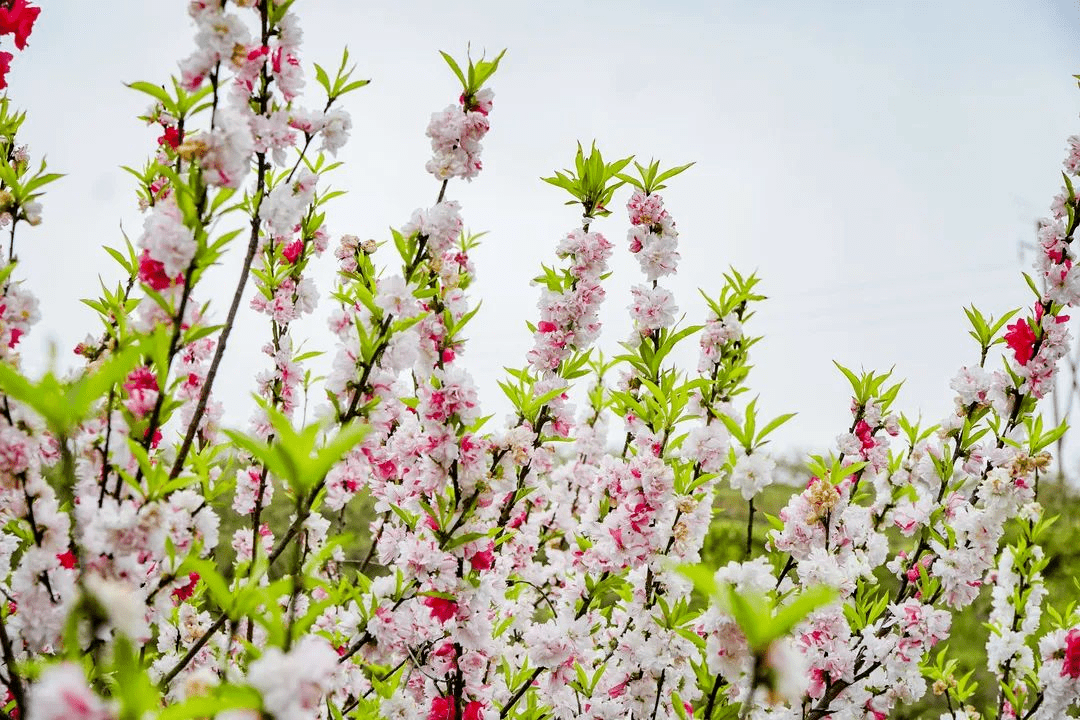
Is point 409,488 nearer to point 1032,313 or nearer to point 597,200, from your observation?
point 597,200

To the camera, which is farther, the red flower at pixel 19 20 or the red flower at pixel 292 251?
the red flower at pixel 292 251

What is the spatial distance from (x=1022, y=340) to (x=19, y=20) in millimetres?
4194

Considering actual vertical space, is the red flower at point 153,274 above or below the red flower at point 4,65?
below

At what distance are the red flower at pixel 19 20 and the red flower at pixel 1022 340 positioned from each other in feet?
13.7

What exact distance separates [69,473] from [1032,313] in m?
3.87

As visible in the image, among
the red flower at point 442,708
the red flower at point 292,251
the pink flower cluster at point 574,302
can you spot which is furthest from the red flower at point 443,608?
the red flower at point 292,251

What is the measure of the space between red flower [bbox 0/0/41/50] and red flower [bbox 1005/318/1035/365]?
417 centimetres

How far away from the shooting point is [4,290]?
188cm

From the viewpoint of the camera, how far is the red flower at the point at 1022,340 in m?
3.06

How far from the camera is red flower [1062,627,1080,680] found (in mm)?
3125

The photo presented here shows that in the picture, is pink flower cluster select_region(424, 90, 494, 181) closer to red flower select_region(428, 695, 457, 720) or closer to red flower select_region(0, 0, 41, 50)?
red flower select_region(0, 0, 41, 50)

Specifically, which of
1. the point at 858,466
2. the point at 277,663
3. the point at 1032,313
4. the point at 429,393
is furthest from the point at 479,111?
the point at 1032,313

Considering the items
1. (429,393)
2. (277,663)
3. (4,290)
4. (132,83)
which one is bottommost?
(277,663)

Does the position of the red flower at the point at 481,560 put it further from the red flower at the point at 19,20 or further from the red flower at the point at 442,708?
the red flower at the point at 19,20
